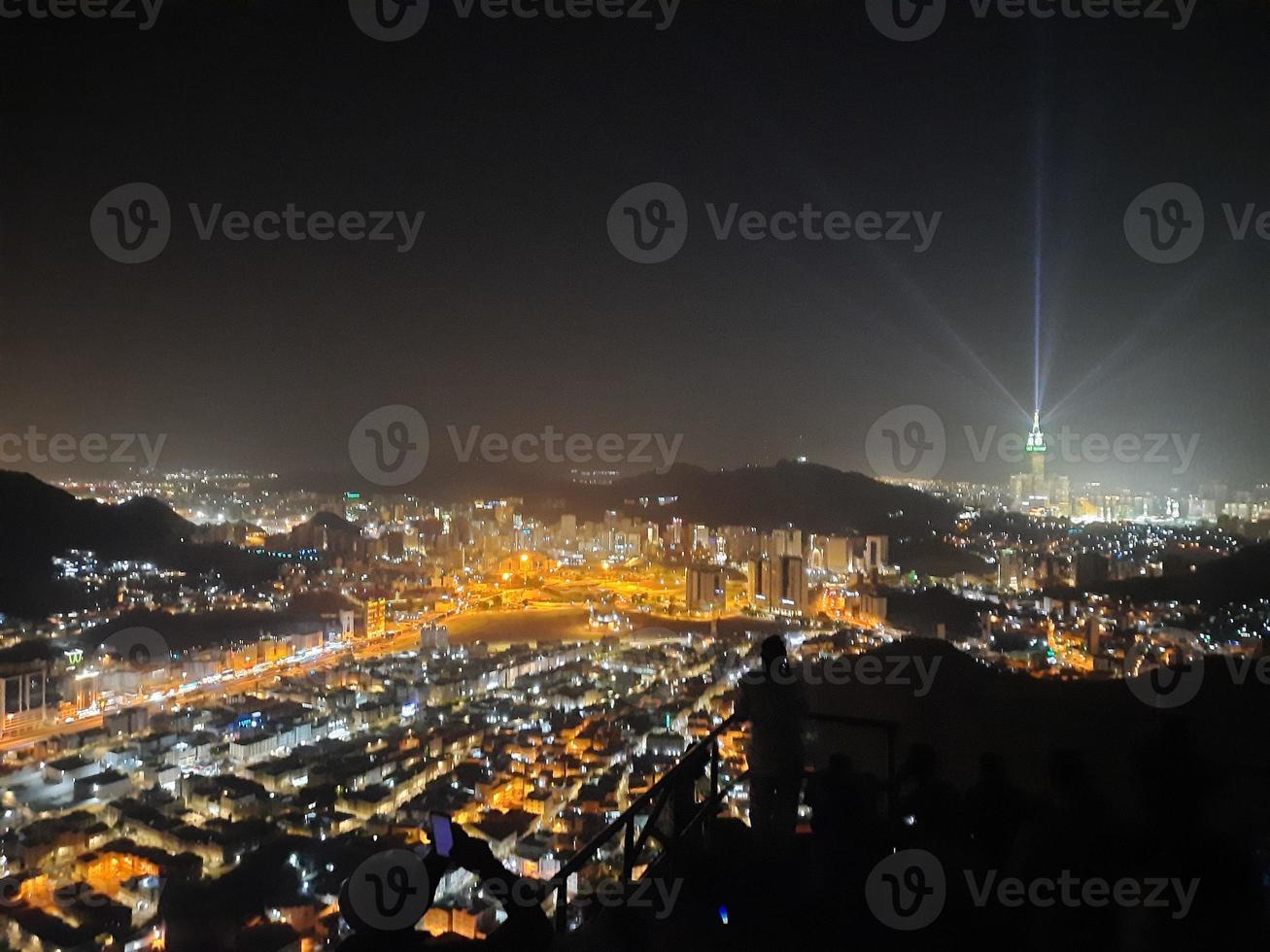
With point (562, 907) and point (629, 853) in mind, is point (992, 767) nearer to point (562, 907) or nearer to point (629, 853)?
point (629, 853)

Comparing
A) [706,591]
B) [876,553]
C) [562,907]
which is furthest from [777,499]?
[562,907]

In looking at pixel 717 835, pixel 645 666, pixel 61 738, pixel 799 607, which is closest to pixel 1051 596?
pixel 799 607

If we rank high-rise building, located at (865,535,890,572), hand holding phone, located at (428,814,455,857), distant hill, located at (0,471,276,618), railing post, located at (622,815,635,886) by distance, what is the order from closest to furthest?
hand holding phone, located at (428,814,455,857)
railing post, located at (622,815,635,886)
distant hill, located at (0,471,276,618)
high-rise building, located at (865,535,890,572)

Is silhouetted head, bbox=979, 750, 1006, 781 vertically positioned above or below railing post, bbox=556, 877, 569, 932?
Answer: above

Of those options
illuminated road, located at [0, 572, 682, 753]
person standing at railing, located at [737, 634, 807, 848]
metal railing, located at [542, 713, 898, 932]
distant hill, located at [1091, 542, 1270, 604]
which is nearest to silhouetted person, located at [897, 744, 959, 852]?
metal railing, located at [542, 713, 898, 932]

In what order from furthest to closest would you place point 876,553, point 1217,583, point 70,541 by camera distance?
point 876,553 < point 70,541 < point 1217,583

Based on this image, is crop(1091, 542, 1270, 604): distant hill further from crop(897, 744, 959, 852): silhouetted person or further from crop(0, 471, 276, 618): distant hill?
crop(0, 471, 276, 618): distant hill

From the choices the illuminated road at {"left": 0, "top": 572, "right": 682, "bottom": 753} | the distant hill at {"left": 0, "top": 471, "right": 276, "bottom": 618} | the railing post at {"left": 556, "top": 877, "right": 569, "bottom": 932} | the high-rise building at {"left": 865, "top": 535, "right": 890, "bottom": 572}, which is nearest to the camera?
the railing post at {"left": 556, "top": 877, "right": 569, "bottom": 932}
